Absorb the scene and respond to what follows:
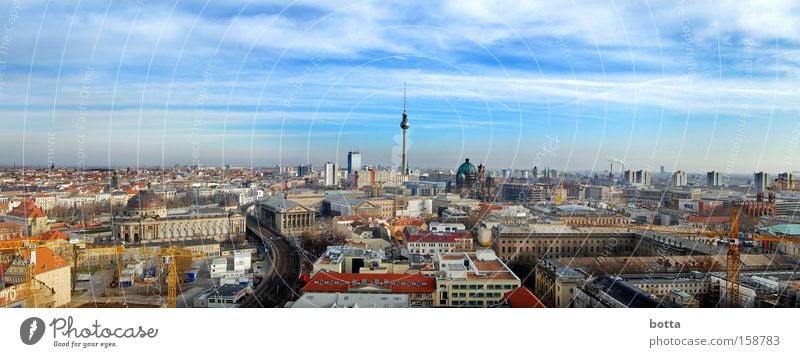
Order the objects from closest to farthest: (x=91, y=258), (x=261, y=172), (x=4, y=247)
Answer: (x=4, y=247) < (x=91, y=258) < (x=261, y=172)

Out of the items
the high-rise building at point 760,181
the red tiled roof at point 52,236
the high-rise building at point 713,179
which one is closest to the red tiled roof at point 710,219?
the high-rise building at point 760,181

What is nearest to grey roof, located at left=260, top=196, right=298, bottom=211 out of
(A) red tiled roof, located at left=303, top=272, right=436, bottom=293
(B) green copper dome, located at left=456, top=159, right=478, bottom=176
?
(A) red tiled roof, located at left=303, top=272, right=436, bottom=293

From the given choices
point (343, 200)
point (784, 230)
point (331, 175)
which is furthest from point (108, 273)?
point (331, 175)

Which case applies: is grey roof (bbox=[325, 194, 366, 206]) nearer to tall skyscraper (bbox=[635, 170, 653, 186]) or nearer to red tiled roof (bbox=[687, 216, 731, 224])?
red tiled roof (bbox=[687, 216, 731, 224])

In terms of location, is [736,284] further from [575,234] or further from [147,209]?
[147,209]

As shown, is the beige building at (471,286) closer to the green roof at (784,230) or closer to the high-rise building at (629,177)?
the green roof at (784,230)
